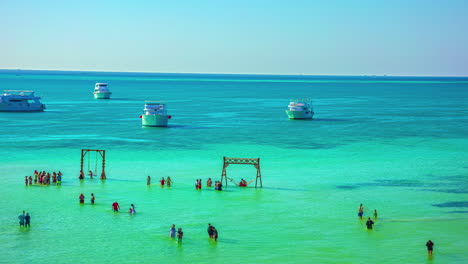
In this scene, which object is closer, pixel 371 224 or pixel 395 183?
pixel 371 224

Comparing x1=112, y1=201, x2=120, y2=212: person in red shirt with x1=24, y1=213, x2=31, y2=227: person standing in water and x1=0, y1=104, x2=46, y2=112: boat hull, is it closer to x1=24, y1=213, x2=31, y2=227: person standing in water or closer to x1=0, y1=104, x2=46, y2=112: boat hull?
x1=24, y1=213, x2=31, y2=227: person standing in water

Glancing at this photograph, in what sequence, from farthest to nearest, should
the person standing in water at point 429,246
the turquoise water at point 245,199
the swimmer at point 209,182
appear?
the swimmer at point 209,182 → the turquoise water at point 245,199 → the person standing in water at point 429,246

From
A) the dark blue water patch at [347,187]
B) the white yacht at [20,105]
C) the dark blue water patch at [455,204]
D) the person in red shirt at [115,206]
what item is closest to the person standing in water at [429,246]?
the dark blue water patch at [455,204]

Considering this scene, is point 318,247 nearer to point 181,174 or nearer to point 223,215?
point 223,215

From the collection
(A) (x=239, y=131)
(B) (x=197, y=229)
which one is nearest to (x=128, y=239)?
(B) (x=197, y=229)

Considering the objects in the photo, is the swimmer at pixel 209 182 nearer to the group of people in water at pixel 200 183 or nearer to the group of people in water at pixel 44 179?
the group of people in water at pixel 200 183

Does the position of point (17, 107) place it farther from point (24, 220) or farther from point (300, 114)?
point (24, 220)

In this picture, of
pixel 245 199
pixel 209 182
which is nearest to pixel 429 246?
pixel 245 199

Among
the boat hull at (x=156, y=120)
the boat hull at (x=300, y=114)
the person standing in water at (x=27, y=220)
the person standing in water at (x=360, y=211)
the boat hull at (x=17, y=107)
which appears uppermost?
the boat hull at (x=17, y=107)

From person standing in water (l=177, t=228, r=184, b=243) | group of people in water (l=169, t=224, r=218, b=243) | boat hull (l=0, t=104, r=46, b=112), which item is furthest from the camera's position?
boat hull (l=0, t=104, r=46, b=112)

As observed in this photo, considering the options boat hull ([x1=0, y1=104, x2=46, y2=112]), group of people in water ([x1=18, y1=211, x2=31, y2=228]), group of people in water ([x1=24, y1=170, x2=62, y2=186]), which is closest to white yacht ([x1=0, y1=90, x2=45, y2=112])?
boat hull ([x1=0, y1=104, x2=46, y2=112])

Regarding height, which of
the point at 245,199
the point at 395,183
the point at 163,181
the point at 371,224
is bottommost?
the point at 371,224

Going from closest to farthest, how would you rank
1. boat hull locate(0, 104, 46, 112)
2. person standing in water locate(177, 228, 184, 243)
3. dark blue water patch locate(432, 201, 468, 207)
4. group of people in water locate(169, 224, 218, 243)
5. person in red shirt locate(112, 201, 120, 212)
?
person standing in water locate(177, 228, 184, 243)
group of people in water locate(169, 224, 218, 243)
person in red shirt locate(112, 201, 120, 212)
dark blue water patch locate(432, 201, 468, 207)
boat hull locate(0, 104, 46, 112)

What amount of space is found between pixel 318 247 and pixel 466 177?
28.3 meters
